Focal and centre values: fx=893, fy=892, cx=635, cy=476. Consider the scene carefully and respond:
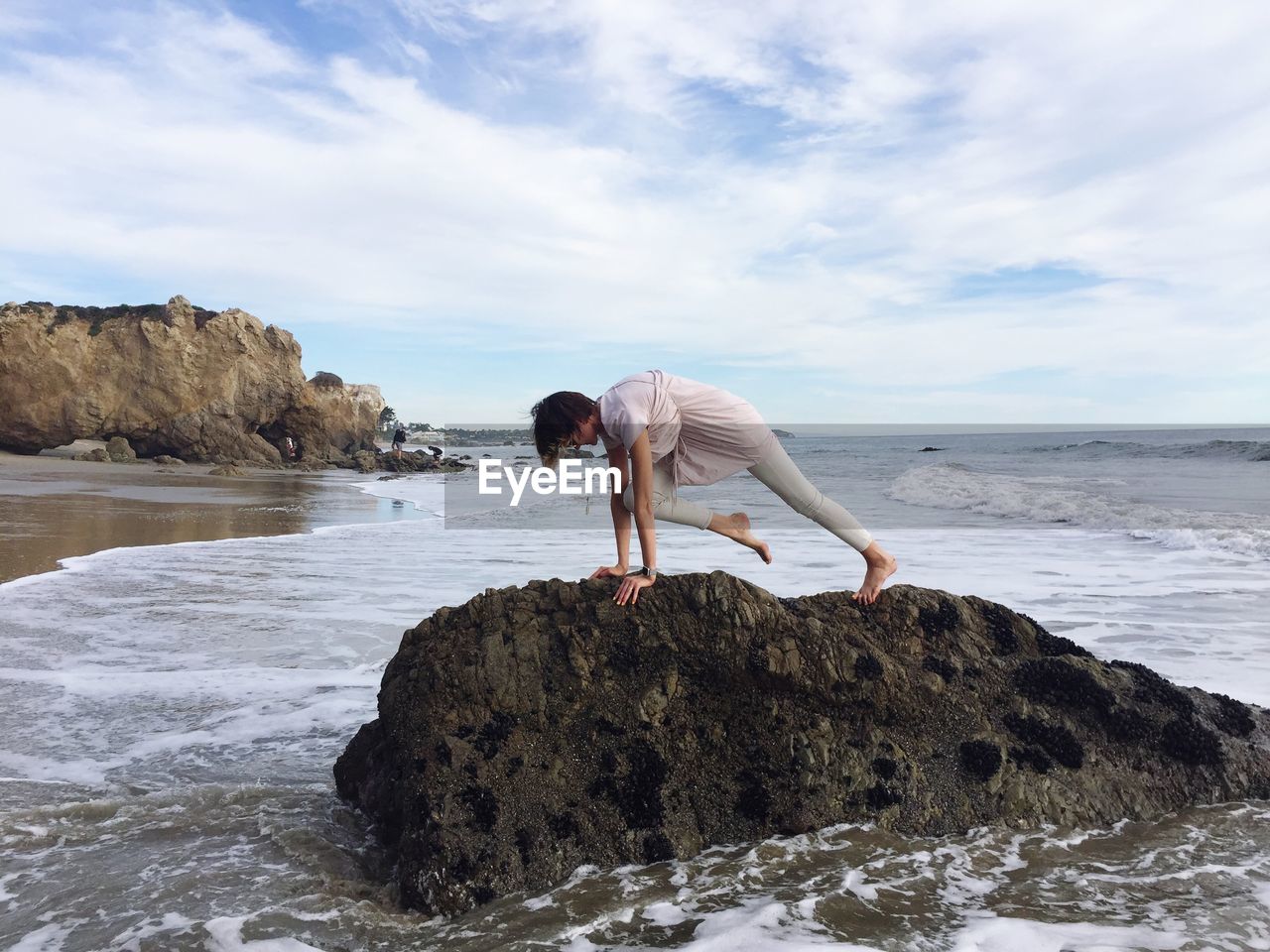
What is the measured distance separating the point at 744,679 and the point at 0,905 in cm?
268

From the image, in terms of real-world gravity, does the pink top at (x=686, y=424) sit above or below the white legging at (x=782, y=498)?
above

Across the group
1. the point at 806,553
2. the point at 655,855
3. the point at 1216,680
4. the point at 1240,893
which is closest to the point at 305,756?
the point at 655,855

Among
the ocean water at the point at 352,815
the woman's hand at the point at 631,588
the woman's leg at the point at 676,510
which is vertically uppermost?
the woman's leg at the point at 676,510

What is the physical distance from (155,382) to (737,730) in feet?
115

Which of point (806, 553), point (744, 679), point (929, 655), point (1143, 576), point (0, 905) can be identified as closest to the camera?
point (0, 905)

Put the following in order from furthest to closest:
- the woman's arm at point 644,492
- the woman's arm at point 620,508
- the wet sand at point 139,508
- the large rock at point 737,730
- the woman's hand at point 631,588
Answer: the wet sand at point 139,508 < the woman's arm at point 620,508 < the woman's arm at point 644,492 < the woman's hand at point 631,588 < the large rock at point 737,730

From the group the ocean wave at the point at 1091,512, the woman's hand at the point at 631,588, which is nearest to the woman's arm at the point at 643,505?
the woman's hand at the point at 631,588

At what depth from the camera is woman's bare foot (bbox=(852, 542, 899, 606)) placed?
397 centimetres

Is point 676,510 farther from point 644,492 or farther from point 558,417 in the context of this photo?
point 558,417

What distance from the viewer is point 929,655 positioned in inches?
150

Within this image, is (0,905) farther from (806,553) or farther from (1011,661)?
(806,553)

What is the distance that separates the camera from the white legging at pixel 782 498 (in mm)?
4379

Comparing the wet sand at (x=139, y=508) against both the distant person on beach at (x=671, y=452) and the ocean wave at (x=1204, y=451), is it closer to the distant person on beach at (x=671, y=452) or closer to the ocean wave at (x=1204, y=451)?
the distant person on beach at (x=671, y=452)

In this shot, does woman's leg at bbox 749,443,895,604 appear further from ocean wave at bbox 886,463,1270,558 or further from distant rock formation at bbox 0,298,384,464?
distant rock formation at bbox 0,298,384,464
